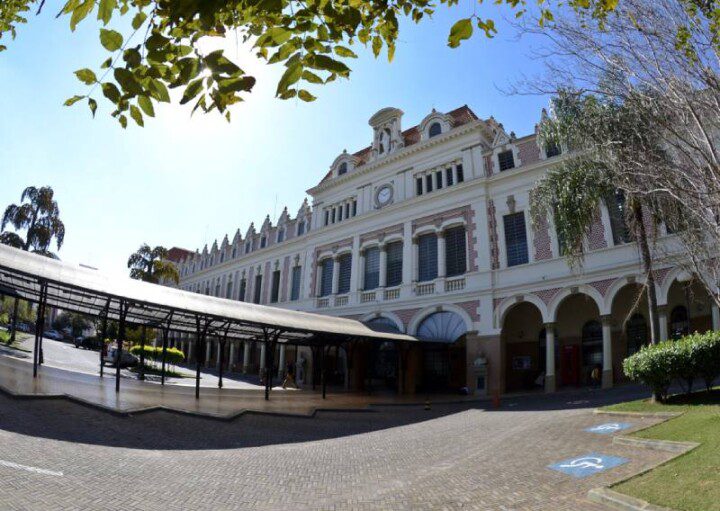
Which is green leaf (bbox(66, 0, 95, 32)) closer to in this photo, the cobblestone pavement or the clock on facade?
the cobblestone pavement

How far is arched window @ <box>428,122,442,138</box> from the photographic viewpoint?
2842 cm

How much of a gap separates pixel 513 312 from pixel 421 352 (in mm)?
5951

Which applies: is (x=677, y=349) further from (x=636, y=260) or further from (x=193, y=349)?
(x=193, y=349)

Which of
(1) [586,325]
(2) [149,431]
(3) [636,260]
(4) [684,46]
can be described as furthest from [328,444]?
(1) [586,325]

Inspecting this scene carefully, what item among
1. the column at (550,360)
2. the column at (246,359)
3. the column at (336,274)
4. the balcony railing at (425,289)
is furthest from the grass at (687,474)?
the column at (246,359)

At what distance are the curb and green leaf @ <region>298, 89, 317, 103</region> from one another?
5983 mm

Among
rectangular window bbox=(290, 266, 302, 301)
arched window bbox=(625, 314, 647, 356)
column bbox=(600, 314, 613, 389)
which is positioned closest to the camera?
column bbox=(600, 314, 613, 389)

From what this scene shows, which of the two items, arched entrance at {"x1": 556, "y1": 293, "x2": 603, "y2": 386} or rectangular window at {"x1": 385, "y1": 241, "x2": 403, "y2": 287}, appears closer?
arched entrance at {"x1": 556, "y1": 293, "x2": 603, "y2": 386}

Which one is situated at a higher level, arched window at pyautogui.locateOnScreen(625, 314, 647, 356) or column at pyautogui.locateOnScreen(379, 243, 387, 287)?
column at pyautogui.locateOnScreen(379, 243, 387, 287)

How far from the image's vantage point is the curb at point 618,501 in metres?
5.45

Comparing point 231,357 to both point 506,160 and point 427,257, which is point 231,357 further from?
point 506,160

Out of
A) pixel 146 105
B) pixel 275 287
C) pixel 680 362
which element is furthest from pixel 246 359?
pixel 146 105

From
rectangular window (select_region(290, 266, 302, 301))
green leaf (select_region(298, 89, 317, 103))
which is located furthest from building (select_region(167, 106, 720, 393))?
green leaf (select_region(298, 89, 317, 103))

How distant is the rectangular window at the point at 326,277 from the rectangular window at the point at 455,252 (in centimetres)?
1019
